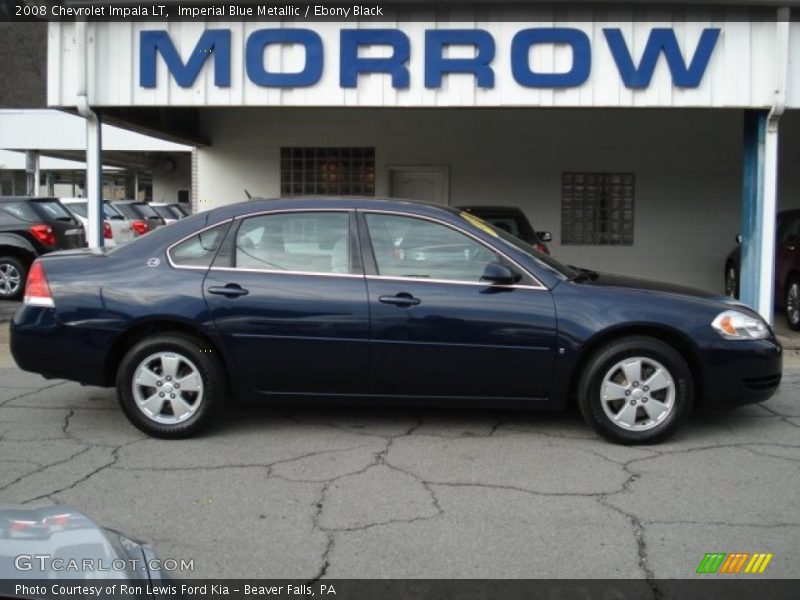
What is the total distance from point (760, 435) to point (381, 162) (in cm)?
980

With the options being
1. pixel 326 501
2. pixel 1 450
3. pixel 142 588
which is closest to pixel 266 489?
pixel 326 501

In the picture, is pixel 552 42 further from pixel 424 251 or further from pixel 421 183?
pixel 421 183

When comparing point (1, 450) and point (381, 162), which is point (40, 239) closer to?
point (381, 162)

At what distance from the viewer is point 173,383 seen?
5434 mm

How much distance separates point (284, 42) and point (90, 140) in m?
2.60

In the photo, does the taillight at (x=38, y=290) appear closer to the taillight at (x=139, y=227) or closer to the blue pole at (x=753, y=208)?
the blue pole at (x=753, y=208)

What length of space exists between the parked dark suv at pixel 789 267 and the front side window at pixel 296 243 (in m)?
7.21

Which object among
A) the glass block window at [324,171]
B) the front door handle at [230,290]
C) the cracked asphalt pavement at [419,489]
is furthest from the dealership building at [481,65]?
the glass block window at [324,171]

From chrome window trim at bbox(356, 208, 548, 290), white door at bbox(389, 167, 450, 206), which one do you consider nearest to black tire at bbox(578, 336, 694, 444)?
chrome window trim at bbox(356, 208, 548, 290)

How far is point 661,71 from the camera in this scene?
29.3 ft

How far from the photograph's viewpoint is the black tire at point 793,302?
10297 millimetres

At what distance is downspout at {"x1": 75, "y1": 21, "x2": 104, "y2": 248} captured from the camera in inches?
357

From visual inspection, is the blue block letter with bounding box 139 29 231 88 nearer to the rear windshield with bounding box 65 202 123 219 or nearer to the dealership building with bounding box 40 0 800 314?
the dealership building with bounding box 40 0 800 314

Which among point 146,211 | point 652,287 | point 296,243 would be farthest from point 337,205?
point 146,211
